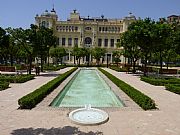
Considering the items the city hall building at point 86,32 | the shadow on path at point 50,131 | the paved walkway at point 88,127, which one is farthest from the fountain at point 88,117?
the city hall building at point 86,32

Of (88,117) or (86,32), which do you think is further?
(86,32)

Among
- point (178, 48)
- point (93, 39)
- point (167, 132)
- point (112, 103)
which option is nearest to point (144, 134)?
point (167, 132)

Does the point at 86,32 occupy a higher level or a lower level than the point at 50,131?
higher

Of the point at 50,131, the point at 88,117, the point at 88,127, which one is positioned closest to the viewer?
the point at 50,131

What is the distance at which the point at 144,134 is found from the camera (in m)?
7.36

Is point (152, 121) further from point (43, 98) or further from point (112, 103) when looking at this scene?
point (43, 98)

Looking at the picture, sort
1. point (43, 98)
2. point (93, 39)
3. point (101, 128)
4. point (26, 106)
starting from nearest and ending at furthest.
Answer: point (101, 128), point (26, 106), point (43, 98), point (93, 39)

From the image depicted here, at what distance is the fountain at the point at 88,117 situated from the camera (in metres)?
8.35

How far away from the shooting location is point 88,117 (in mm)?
9133

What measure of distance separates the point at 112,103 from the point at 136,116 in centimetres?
399

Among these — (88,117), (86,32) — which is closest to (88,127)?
(88,117)

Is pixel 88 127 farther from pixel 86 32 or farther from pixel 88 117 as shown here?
pixel 86 32

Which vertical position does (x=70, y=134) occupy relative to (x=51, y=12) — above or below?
below

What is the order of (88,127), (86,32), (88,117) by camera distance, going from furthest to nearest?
(86,32), (88,117), (88,127)
